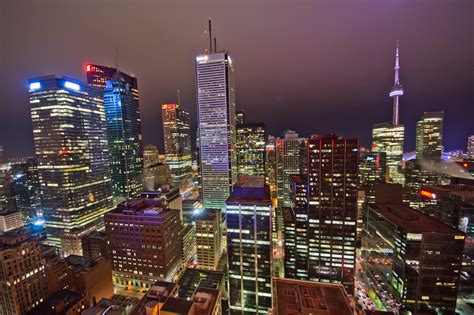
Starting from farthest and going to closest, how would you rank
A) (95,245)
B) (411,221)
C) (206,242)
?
(206,242) → (95,245) → (411,221)

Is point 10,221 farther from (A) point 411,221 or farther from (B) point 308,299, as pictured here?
(A) point 411,221

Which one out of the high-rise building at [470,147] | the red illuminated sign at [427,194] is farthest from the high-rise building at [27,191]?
the high-rise building at [470,147]

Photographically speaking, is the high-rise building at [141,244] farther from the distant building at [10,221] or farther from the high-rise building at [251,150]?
the high-rise building at [251,150]

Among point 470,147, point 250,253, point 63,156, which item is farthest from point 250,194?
point 470,147

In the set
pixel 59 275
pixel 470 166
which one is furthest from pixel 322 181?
A: pixel 470 166

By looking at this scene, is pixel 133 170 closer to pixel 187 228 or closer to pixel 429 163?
pixel 187 228
